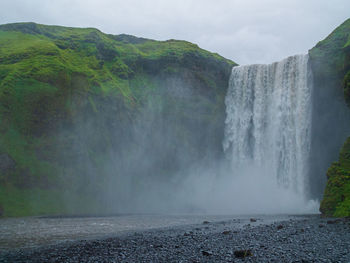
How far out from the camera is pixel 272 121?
49531 mm

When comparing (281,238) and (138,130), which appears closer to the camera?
(281,238)

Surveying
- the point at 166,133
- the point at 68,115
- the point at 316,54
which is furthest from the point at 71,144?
the point at 316,54

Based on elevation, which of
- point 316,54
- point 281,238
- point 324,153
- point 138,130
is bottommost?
point 281,238

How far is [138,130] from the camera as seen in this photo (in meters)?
50.4

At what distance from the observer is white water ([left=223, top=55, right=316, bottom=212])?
44.5 m

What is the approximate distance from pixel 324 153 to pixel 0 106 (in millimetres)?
43715

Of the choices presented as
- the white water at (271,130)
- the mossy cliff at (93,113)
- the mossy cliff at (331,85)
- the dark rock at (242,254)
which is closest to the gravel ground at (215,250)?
the dark rock at (242,254)

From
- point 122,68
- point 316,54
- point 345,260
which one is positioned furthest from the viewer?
point 122,68

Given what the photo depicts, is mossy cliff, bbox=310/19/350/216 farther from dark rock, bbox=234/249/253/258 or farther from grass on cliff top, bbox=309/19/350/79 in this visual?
dark rock, bbox=234/249/253/258

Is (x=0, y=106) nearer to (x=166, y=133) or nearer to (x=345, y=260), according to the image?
(x=166, y=133)

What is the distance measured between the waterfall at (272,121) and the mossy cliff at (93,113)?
3.31 metres

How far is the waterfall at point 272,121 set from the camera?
4494 cm

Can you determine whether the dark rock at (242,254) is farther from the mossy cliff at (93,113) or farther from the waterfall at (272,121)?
the waterfall at (272,121)

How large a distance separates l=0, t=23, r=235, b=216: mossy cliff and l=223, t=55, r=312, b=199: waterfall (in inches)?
130
